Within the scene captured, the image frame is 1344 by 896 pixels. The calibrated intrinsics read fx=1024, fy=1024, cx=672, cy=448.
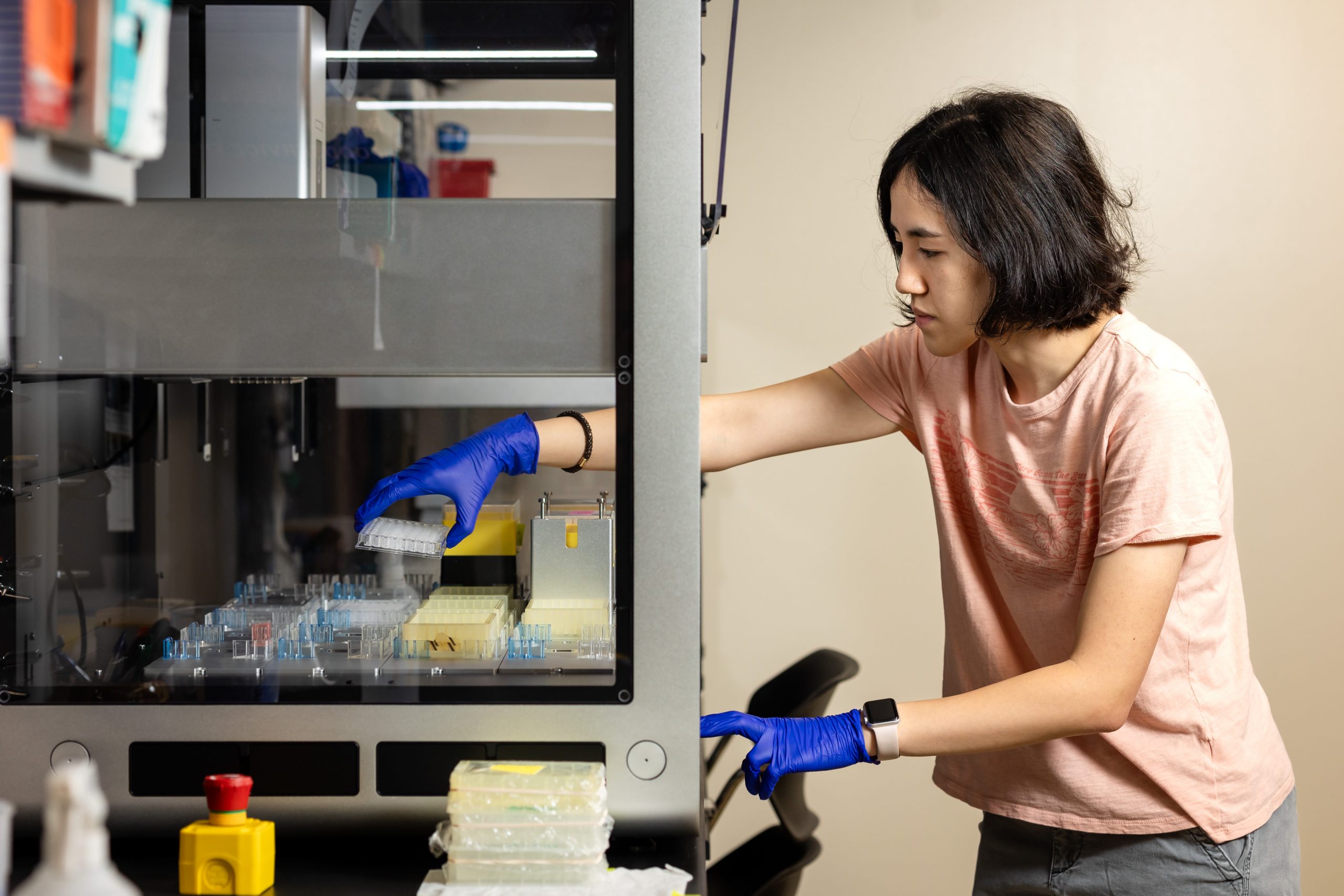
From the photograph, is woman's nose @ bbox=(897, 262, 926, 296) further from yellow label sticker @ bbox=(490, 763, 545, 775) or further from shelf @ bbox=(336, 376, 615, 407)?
yellow label sticker @ bbox=(490, 763, 545, 775)

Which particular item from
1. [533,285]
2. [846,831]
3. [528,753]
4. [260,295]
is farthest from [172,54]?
[846,831]

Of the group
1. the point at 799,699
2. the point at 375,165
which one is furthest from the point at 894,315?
the point at 375,165

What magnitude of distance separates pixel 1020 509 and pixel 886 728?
317mm

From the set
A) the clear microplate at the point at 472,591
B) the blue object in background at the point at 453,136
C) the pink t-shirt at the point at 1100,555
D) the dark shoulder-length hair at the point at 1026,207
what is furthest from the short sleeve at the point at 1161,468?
the blue object in background at the point at 453,136

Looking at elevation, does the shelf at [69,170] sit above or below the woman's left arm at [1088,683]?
above

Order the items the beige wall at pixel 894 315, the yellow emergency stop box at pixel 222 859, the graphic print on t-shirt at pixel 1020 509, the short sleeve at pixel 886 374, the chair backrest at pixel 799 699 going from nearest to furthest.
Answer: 1. the yellow emergency stop box at pixel 222 859
2. the graphic print on t-shirt at pixel 1020 509
3. the short sleeve at pixel 886 374
4. the chair backrest at pixel 799 699
5. the beige wall at pixel 894 315

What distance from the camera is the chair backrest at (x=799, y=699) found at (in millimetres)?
1722

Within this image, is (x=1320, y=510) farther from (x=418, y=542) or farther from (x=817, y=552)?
(x=418, y=542)

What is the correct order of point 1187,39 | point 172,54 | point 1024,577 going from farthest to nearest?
point 1187,39, point 1024,577, point 172,54

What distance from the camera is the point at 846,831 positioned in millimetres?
2525

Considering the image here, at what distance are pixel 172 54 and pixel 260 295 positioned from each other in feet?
0.80

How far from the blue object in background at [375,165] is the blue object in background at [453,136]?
0.04 meters

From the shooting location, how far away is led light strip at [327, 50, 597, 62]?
1.01 m

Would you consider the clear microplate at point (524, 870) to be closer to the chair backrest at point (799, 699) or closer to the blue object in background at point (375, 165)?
the blue object in background at point (375, 165)
